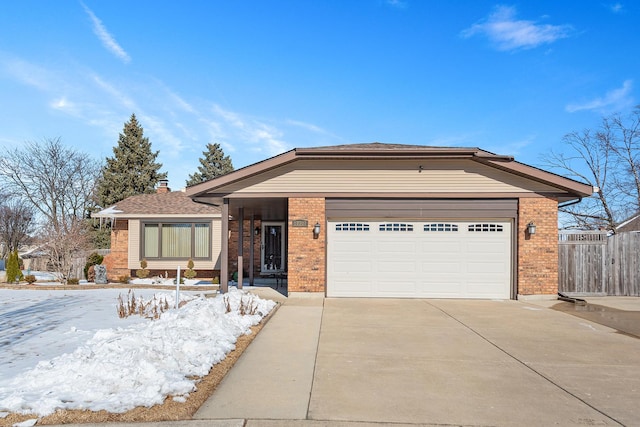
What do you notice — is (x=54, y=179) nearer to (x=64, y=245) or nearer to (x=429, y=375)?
(x=64, y=245)

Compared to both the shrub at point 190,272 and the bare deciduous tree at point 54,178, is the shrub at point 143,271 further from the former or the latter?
the bare deciduous tree at point 54,178

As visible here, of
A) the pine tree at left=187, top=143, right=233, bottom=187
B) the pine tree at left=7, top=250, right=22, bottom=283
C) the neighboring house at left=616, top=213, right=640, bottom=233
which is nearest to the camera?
the pine tree at left=7, top=250, right=22, bottom=283

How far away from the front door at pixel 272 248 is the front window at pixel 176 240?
7.58 feet

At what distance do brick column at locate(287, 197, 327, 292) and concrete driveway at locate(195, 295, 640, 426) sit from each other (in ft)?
9.58

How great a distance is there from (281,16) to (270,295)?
901 centimetres

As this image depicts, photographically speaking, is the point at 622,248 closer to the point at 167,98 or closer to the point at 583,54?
the point at 583,54

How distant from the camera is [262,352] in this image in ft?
19.0

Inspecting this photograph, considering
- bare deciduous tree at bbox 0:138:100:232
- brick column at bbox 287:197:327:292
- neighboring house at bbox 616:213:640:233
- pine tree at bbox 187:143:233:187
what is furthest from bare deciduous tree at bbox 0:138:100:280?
neighboring house at bbox 616:213:640:233

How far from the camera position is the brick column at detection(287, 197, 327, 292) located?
37.3 ft

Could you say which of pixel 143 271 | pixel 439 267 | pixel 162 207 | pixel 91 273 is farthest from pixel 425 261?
pixel 91 273

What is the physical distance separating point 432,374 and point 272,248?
13.4 meters

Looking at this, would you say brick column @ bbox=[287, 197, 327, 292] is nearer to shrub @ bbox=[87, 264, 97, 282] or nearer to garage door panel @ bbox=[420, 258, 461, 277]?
garage door panel @ bbox=[420, 258, 461, 277]

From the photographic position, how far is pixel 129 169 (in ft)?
114

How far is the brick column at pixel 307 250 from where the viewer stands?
1138cm
